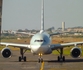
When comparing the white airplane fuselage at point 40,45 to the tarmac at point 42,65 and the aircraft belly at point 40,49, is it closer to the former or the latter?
the aircraft belly at point 40,49

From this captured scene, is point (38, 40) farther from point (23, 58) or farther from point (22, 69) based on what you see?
point (22, 69)

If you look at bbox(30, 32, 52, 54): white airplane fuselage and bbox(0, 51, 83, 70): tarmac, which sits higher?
bbox(30, 32, 52, 54): white airplane fuselage

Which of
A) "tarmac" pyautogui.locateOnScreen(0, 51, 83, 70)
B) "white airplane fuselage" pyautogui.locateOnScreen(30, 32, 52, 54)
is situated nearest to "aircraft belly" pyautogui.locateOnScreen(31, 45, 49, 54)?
"white airplane fuselage" pyautogui.locateOnScreen(30, 32, 52, 54)

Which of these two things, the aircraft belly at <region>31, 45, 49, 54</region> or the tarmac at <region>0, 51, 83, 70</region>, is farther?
the aircraft belly at <region>31, 45, 49, 54</region>

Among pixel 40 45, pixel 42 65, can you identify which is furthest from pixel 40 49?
pixel 42 65

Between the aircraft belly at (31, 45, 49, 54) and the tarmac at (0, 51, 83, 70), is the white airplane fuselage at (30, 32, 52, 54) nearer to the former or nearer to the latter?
the aircraft belly at (31, 45, 49, 54)

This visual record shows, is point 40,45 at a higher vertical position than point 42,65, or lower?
higher

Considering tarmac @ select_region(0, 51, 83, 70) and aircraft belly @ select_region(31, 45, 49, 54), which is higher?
aircraft belly @ select_region(31, 45, 49, 54)

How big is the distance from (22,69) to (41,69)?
1.56m

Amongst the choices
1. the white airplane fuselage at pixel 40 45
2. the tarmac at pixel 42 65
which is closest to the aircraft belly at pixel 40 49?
the white airplane fuselage at pixel 40 45

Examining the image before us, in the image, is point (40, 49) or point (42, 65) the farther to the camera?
point (40, 49)

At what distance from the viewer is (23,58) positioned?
34281 millimetres

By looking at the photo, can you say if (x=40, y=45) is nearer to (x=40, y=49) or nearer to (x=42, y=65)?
(x=40, y=49)

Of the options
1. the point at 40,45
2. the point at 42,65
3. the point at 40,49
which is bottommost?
the point at 42,65
